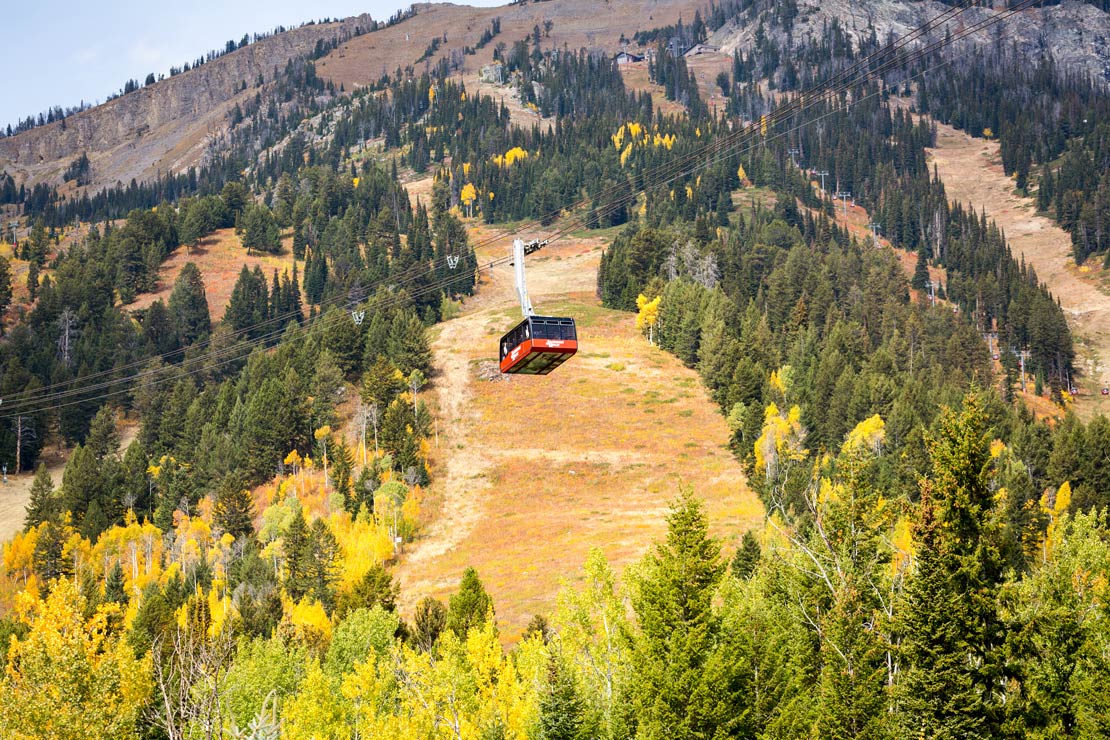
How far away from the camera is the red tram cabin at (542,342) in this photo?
46578 mm

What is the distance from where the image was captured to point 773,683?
48500 millimetres

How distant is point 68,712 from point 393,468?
87.6 metres

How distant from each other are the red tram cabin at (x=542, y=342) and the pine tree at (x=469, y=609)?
32733 mm

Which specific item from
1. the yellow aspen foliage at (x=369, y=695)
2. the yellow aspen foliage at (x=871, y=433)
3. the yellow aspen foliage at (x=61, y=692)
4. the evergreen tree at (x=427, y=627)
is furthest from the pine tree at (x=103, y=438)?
the yellow aspen foliage at (x=61, y=692)

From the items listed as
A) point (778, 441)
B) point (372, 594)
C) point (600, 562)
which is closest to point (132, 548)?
point (372, 594)

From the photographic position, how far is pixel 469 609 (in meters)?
78.0

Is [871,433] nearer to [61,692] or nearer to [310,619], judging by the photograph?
[310,619]

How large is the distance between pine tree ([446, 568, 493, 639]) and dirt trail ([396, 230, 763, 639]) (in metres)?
16.5

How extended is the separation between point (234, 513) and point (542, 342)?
320 ft

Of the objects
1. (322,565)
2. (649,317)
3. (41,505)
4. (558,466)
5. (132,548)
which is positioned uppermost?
(649,317)

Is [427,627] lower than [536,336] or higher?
lower

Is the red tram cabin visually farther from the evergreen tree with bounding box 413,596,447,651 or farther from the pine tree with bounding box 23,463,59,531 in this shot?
the pine tree with bounding box 23,463,59,531

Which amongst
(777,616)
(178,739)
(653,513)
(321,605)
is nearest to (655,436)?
(653,513)

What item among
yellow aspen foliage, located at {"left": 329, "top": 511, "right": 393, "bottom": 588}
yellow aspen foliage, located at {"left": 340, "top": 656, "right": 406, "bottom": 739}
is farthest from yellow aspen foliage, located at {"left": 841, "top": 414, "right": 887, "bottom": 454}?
yellow aspen foliage, located at {"left": 340, "top": 656, "right": 406, "bottom": 739}
